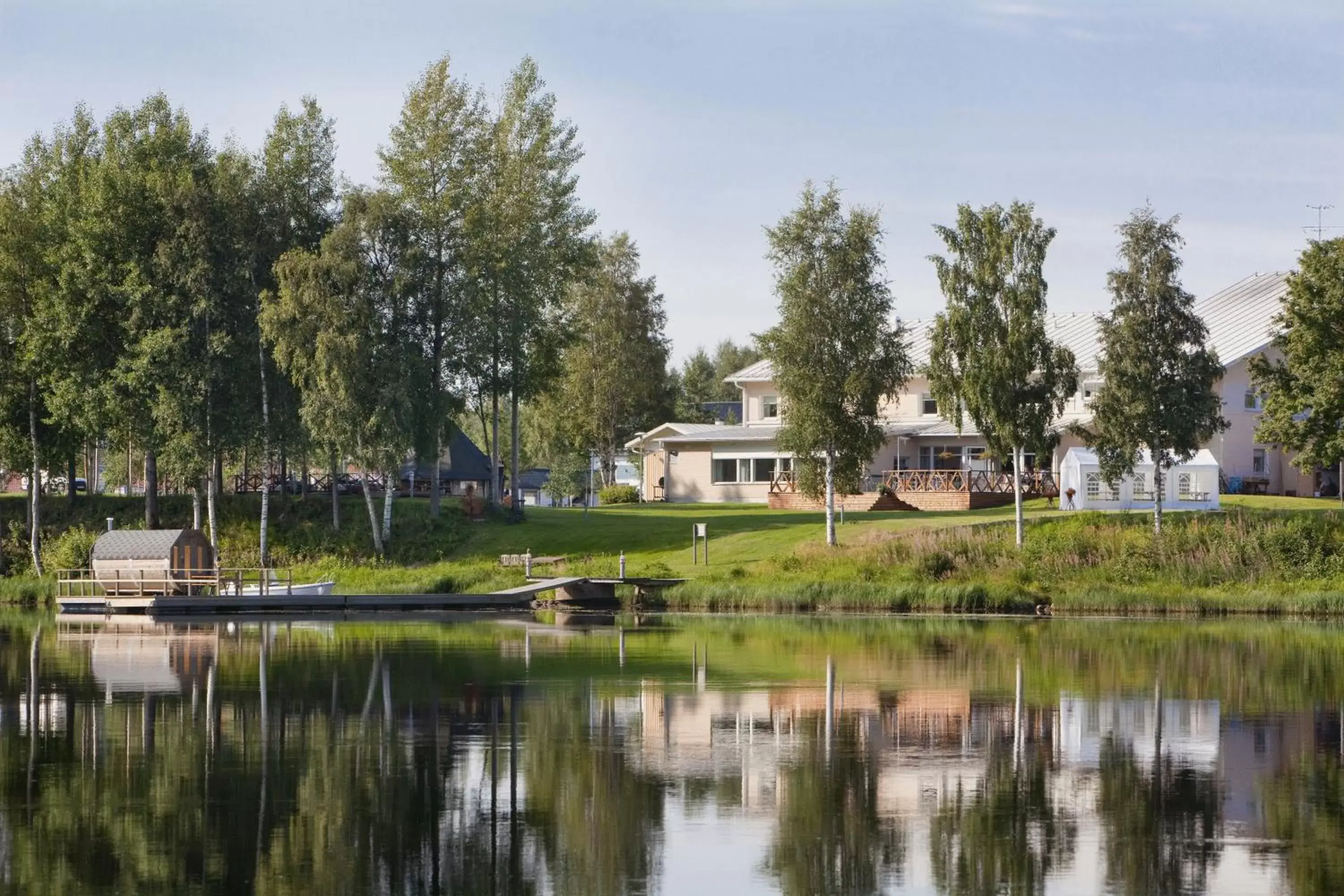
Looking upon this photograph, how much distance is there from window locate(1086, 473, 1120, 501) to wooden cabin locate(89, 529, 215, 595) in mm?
30896

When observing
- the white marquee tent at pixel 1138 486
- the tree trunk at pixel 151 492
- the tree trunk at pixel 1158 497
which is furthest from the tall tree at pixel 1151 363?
the tree trunk at pixel 151 492

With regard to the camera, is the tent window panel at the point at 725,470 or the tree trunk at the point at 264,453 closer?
the tree trunk at the point at 264,453

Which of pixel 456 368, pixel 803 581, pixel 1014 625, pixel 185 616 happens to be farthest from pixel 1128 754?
pixel 456 368

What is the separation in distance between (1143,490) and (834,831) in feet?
161

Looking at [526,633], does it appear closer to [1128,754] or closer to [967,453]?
[1128,754]

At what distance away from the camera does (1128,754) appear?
79.5 ft

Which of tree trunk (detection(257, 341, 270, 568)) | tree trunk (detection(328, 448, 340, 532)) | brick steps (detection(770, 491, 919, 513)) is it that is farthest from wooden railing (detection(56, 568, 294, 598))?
brick steps (detection(770, 491, 919, 513))

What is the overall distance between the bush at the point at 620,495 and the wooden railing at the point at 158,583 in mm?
32484

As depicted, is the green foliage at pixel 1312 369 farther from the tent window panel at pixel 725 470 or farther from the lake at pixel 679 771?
the tent window panel at pixel 725 470

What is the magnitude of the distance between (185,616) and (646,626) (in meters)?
15.8

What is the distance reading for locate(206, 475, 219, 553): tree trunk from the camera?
2562 inches

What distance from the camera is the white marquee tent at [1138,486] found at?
207ft

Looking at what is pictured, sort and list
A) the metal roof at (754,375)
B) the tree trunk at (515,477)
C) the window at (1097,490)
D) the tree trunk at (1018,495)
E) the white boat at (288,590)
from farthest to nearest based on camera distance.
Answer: the metal roof at (754,375), the tree trunk at (515,477), the window at (1097,490), the white boat at (288,590), the tree trunk at (1018,495)

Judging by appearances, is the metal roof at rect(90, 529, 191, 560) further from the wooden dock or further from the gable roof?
the gable roof
